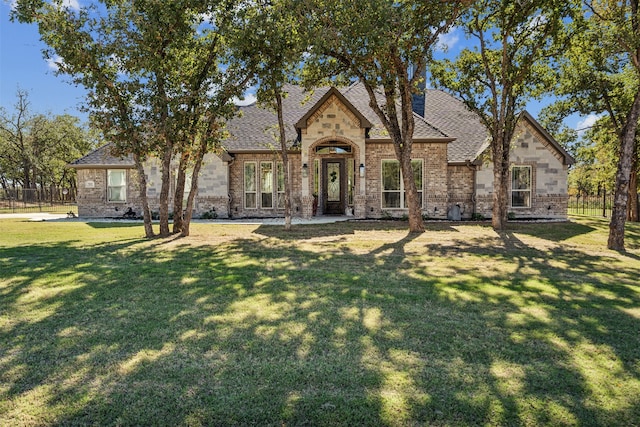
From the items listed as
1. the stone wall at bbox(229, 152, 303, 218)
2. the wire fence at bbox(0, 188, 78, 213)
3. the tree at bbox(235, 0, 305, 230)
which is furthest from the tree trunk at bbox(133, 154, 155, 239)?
the wire fence at bbox(0, 188, 78, 213)

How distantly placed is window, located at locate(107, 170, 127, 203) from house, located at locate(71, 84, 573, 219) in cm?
5

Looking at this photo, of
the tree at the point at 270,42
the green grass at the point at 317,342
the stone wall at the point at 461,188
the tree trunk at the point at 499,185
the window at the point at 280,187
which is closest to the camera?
the green grass at the point at 317,342

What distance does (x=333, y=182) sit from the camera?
20.9m

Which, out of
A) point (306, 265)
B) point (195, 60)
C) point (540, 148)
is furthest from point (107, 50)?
point (540, 148)

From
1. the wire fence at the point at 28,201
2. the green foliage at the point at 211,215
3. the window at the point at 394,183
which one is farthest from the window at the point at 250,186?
the wire fence at the point at 28,201

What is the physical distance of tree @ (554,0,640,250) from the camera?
34.9 feet

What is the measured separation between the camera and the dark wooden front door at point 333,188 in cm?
2073

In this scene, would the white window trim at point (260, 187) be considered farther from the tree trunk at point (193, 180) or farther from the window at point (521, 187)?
the window at point (521, 187)

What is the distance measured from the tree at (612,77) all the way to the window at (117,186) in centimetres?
2099

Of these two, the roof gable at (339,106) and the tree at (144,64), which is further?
the roof gable at (339,106)

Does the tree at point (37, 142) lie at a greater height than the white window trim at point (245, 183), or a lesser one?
greater

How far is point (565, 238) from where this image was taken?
506 inches

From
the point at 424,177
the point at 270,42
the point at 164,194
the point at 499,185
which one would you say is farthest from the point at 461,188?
the point at 164,194

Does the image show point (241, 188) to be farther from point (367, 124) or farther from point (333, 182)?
point (367, 124)
